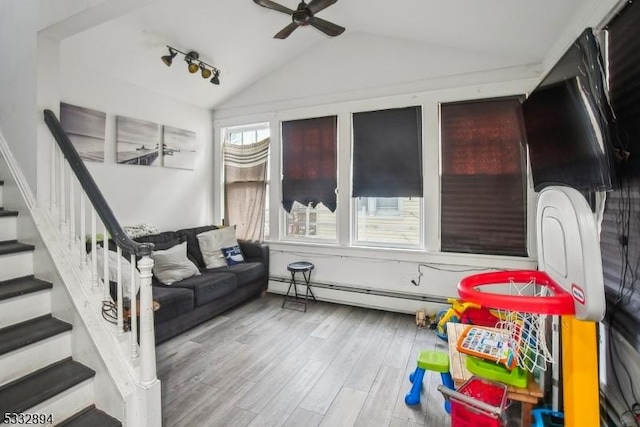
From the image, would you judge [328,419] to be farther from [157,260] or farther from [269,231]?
[269,231]

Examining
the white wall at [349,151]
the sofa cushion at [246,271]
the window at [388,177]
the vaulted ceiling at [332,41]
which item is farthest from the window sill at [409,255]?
the vaulted ceiling at [332,41]

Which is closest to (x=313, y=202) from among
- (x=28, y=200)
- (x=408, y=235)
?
(x=408, y=235)

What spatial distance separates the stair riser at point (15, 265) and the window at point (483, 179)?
11.6 ft

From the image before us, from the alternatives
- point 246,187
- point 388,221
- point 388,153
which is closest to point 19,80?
point 246,187

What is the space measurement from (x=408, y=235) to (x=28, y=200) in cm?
342

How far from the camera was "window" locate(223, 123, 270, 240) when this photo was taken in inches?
176

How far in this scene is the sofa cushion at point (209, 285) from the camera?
→ 3.16 m

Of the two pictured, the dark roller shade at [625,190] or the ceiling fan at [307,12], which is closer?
the dark roller shade at [625,190]

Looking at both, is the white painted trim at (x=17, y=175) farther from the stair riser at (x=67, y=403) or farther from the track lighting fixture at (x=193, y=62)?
the track lighting fixture at (x=193, y=62)

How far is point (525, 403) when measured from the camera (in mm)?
1687

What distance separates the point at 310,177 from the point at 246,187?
3.50ft

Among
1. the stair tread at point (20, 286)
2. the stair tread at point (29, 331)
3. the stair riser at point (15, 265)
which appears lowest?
the stair tread at point (29, 331)

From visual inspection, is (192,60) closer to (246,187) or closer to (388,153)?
(246,187)

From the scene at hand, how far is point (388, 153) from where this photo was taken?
369cm
